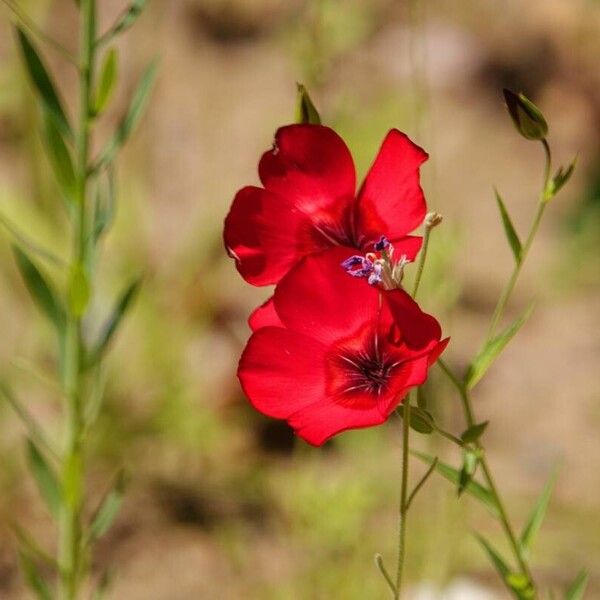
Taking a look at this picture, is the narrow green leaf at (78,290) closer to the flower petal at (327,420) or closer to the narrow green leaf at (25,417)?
the narrow green leaf at (25,417)

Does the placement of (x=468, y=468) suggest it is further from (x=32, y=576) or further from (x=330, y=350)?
(x=32, y=576)

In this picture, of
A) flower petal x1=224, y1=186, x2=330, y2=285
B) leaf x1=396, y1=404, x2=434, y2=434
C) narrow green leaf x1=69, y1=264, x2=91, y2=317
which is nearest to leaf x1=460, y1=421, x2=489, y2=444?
leaf x1=396, y1=404, x2=434, y2=434

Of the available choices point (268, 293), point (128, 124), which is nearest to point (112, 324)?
point (128, 124)

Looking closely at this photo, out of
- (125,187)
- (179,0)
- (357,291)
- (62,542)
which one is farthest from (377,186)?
(179,0)

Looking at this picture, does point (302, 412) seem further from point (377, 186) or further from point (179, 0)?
point (179, 0)

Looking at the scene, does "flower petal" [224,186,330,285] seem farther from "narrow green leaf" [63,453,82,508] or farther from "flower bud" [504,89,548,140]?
"narrow green leaf" [63,453,82,508]
